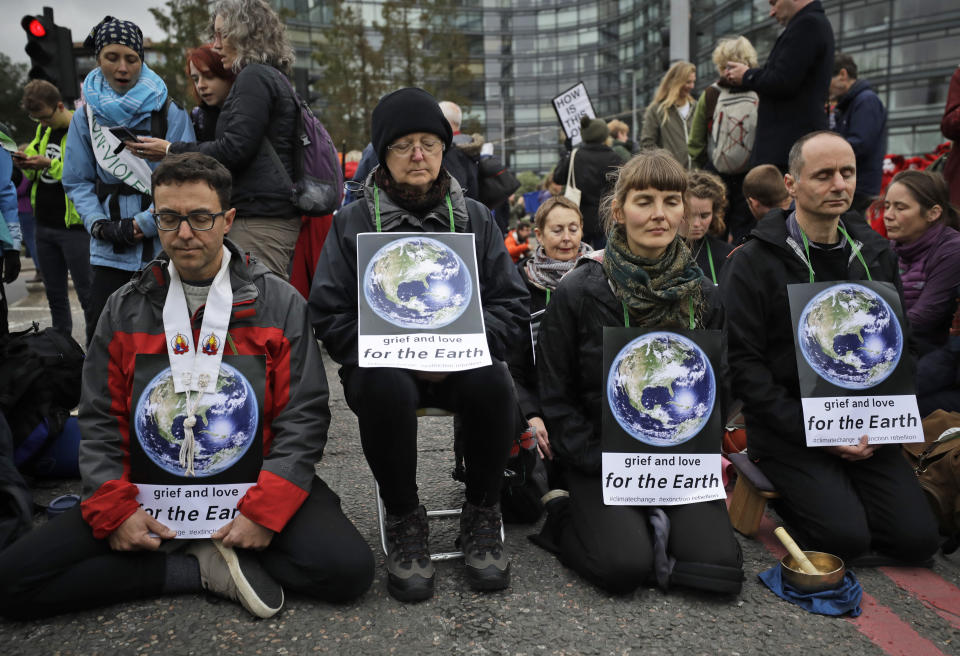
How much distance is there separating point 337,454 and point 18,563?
198 cm

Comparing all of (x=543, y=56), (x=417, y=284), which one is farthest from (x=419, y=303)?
(x=543, y=56)

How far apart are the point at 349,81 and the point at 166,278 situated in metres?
32.0

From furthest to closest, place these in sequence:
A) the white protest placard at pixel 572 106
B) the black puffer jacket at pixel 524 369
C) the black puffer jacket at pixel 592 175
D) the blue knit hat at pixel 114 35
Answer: the white protest placard at pixel 572 106 < the black puffer jacket at pixel 592 175 < the blue knit hat at pixel 114 35 < the black puffer jacket at pixel 524 369

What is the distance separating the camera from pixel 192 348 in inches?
102

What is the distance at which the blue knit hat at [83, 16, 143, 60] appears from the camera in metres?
3.75

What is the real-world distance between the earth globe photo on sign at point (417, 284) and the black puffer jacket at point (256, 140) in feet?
3.77

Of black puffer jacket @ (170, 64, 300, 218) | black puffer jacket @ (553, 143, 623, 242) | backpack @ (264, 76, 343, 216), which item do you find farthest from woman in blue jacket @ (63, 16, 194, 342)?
black puffer jacket @ (553, 143, 623, 242)

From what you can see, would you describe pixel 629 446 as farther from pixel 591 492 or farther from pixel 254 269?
pixel 254 269

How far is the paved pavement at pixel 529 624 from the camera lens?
2.31 metres

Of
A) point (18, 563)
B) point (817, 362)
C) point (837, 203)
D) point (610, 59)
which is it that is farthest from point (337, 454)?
point (610, 59)

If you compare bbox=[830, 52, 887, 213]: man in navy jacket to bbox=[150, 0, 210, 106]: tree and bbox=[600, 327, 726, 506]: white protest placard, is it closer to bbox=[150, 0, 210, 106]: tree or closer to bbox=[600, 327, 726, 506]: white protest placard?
bbox=[600, 327, 726, 506]: white protest placard

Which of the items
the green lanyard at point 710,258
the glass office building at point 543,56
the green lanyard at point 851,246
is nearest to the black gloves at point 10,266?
the green lanyard at point 710,258

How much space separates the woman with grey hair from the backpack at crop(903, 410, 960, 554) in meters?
3.12

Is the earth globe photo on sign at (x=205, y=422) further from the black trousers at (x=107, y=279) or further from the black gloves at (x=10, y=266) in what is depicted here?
the black gloves at (x=10, y=266)
